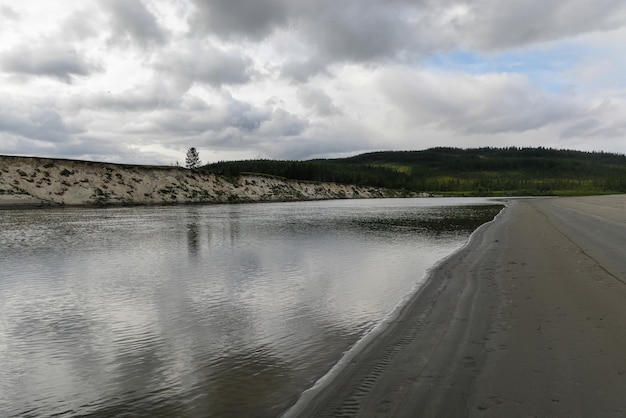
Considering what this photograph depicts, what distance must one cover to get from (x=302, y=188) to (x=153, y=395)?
127 metres

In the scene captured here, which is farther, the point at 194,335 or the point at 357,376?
the point at 194,335

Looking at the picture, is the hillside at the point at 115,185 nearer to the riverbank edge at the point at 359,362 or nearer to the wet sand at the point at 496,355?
the riverbank edge at the point at 359,362

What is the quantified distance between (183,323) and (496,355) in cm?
639

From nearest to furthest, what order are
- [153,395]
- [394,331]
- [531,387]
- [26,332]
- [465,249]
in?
[531,387]
[153,395]
[394,331]
[26,332]
[465,249]

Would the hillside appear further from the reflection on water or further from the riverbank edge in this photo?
the riverbank edge

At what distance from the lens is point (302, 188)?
132375 mm

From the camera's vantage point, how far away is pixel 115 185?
84875 millimetres

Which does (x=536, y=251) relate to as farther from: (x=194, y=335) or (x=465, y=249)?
(x=194, y=335)

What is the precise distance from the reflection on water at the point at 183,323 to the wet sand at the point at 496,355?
33.6 inches

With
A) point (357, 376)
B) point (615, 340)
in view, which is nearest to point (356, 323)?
point (357, 376)

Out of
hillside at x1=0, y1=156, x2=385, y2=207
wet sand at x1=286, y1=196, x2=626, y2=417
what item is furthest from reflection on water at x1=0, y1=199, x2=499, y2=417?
hillside at x1=0, y1=156, x2=385, y2=207

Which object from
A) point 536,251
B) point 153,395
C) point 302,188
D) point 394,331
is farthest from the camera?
point 302,188

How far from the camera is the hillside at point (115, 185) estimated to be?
72188 millimetres

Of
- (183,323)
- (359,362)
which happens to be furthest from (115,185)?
(359,362)
